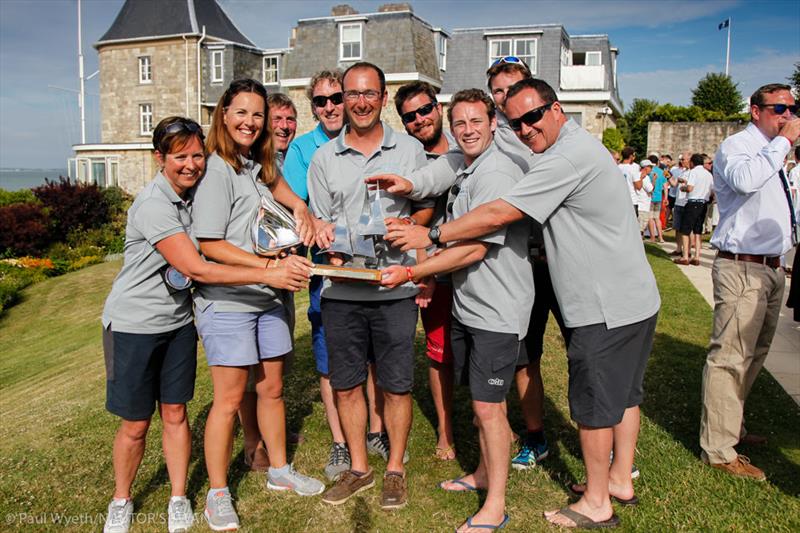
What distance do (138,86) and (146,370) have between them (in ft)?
142

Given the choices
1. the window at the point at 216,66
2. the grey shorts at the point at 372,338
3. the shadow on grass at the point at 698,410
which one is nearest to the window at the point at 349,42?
the window at the point at 216,66

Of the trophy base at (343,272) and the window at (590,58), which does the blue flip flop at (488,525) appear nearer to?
the trophy base at (343,272)

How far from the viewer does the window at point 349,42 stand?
3347 cm

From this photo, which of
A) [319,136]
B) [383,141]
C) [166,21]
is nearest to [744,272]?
[383,141]

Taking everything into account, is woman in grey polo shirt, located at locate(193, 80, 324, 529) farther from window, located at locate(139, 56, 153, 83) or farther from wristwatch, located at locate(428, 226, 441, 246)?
window, located at locate(139, 56, 153, 83)

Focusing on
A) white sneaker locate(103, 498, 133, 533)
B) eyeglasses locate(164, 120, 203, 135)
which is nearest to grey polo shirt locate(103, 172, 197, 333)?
eyeglasses locate(164, 120, 203, 135)

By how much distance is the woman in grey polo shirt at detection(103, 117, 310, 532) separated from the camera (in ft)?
11.7

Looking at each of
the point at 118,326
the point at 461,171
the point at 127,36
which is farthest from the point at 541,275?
the point at 127,36

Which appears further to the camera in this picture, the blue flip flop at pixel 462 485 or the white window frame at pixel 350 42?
the white window frame at pixel 350 42

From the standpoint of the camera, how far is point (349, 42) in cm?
3362

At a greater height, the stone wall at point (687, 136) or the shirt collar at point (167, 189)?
the stone wall at point (687, 136)

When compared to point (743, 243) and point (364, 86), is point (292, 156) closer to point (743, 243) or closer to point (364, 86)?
point (364, 86)

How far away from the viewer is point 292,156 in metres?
4.82

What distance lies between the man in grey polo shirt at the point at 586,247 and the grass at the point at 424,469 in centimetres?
→ 87
